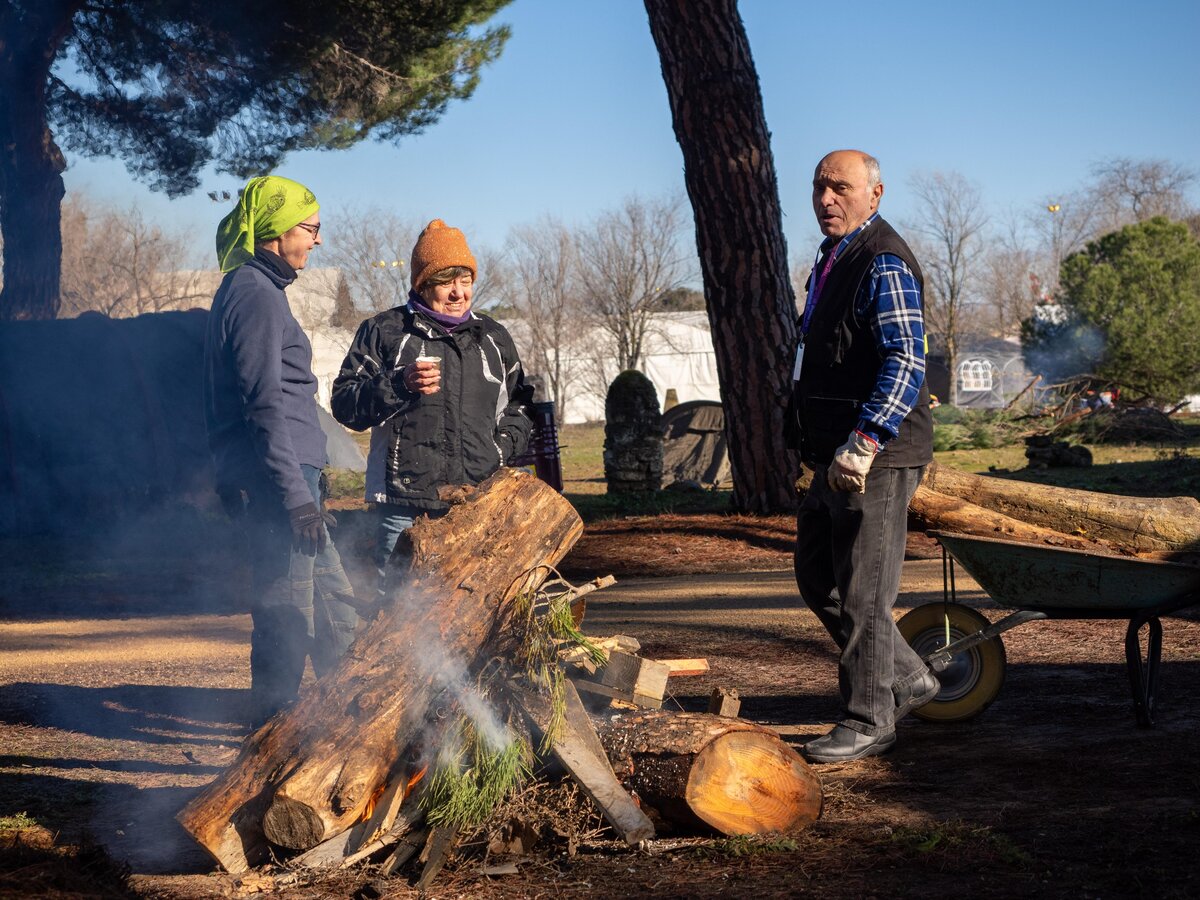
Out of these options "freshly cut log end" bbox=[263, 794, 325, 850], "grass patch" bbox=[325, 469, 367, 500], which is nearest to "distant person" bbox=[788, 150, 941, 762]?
"freshly cut log end" bbox=[263, 794, 325, 850]

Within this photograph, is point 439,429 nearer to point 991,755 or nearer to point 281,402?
point 281,402

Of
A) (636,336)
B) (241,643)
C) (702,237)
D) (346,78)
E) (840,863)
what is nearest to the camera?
(840,863)

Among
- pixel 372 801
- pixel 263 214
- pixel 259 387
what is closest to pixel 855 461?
pixel 372 801

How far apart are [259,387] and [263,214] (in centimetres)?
61

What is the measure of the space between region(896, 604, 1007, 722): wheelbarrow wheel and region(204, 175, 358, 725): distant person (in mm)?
2246

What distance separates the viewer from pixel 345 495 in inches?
658

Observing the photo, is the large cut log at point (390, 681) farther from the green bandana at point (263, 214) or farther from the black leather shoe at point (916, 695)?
the black leather shoe at point (916, 695)

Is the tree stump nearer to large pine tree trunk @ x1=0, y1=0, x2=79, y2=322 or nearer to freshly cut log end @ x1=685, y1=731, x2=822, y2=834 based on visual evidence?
large pine tree trunk @ x1=0, y1=0, x2=79, y2=322

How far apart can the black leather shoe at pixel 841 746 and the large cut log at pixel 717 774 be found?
1.41ft

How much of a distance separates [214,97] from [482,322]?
1305 centimetres

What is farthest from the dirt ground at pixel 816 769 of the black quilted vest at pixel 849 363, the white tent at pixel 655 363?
the white tent at pixel 655 363

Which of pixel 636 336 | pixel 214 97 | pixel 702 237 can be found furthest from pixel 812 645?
pixel 636 336

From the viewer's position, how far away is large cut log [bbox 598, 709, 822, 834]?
334 centimetres

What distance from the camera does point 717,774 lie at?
3354mm
